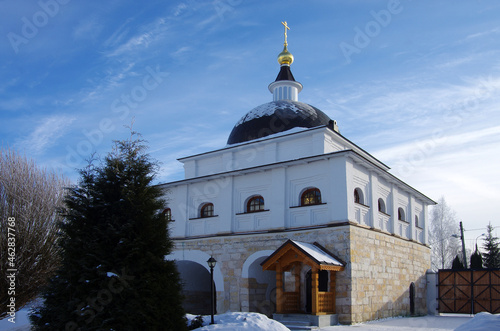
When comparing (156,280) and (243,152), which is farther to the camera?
(243,152)

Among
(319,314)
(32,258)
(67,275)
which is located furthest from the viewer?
(32,258)

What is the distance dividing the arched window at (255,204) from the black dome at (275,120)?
135 inches

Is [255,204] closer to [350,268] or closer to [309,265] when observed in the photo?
[309,265]

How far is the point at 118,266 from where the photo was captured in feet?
26.9

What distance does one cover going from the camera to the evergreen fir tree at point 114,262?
7.86m

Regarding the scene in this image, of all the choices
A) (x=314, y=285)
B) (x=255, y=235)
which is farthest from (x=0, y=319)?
(x=314, y=285)

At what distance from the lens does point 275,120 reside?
64.0ft

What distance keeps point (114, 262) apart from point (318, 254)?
288 inches

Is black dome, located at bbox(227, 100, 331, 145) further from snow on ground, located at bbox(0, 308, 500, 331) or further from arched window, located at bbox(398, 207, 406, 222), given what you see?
snow on ground, located at bbox(0, 308, 500, 331)

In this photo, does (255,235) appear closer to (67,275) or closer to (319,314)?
(319,314)

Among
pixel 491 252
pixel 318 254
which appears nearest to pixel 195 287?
pixel 318 254

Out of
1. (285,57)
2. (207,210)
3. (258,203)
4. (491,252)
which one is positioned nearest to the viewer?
(258,203)

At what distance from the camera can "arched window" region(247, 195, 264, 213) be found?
1706cm

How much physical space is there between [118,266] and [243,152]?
1168cm
